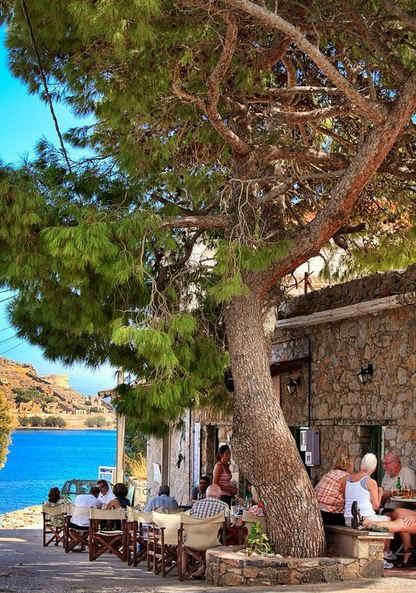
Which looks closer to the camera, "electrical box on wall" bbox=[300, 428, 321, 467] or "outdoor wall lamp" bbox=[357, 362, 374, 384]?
"outdoor wall lamp" bbox=[357, 362, 374, 384]

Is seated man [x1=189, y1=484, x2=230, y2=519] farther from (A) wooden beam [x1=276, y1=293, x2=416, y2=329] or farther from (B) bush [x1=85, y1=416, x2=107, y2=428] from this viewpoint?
(B) bush [x1=85, y1=416, x2=107, y2=428]

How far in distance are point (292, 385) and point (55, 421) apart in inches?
3593

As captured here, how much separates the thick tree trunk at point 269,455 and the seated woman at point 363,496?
0.38 metres

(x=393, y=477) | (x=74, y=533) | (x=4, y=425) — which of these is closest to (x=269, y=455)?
(x=393, y=477)

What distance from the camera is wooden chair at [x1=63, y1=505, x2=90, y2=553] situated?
14.0m

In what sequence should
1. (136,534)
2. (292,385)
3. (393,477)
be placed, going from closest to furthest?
(393,477) → (136,534) → (292,385)

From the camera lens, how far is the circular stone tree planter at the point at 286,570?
934cm

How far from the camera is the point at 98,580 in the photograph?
10.3 metres

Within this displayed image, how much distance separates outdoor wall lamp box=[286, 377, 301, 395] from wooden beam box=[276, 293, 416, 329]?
801 millimetres

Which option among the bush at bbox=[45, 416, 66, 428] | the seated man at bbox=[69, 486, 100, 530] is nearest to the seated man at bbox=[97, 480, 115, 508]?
the seated man at bbox=[69, 486, 100, 530]

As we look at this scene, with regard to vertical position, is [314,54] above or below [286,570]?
above

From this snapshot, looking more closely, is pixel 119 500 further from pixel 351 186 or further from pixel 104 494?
pixel 351 186

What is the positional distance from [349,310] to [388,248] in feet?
3.66

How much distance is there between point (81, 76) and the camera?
1052 centimetres
